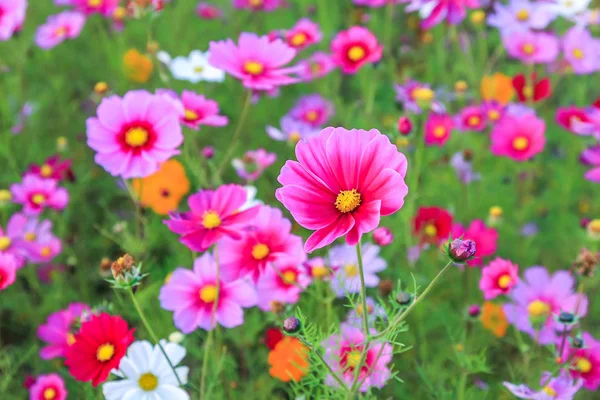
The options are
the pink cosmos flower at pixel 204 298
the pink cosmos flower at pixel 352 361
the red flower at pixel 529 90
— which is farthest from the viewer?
the red flower at pixel 529 90

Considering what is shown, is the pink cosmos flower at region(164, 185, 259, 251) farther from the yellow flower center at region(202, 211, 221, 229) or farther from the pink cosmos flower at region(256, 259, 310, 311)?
the pink cosmos flower at region(256, 259, 310, 311)

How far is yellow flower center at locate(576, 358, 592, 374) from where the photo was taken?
124 cm

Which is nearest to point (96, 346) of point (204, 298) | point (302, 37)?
point (204, 298)

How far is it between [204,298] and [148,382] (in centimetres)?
19

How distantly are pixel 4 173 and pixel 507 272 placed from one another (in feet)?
5.63

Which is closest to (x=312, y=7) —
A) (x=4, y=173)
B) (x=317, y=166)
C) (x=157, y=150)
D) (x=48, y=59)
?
(x=48, y=59)

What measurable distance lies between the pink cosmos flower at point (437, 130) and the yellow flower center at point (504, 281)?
1.66 ft

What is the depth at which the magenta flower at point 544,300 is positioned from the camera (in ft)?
4.33

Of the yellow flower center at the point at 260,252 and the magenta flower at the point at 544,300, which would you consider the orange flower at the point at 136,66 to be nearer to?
the yellow flower center at the point at 260,252

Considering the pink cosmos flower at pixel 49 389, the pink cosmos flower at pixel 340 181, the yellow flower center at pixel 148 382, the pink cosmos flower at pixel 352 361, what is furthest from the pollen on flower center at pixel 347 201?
the pink cosmos flower at pixel 49 389

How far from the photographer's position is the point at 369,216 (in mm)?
766

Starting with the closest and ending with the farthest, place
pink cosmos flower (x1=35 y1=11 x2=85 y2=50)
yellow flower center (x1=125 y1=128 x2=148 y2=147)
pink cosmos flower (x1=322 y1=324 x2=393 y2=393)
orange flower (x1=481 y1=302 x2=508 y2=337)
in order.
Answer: pink cosmos flower (x1=322 y1=324 x2=393 y2=393) < yellow flower center (x1=125 y1=128 x2=148 y2=147) < orange flower (x1=481 y1=302 x2=508 y2=337) < pink cosmos flower (x1=35 y1=11 x2=85 y2=50)

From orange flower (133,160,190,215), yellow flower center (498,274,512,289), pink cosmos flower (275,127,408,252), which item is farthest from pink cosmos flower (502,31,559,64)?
pink cosmos flower (275,127,408,252)

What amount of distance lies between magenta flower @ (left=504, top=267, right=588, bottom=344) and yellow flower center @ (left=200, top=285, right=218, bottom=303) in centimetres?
67
